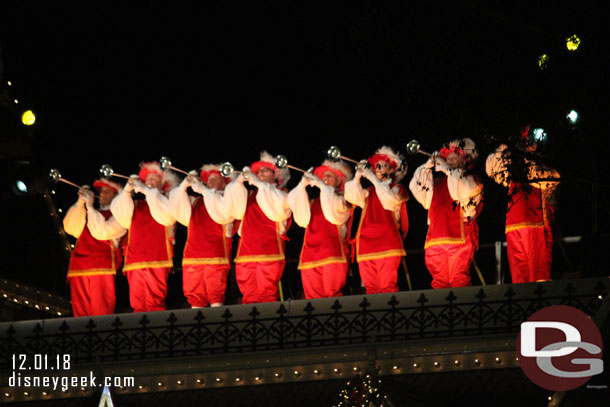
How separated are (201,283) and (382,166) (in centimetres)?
278

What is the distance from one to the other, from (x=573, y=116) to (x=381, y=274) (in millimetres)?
4837

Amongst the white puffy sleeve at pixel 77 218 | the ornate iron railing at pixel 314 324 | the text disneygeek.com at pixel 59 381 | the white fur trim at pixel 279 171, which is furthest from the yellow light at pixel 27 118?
the white puffy sleeve at pixel 77 218

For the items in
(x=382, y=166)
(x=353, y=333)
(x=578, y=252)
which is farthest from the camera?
(x=578, y=252)

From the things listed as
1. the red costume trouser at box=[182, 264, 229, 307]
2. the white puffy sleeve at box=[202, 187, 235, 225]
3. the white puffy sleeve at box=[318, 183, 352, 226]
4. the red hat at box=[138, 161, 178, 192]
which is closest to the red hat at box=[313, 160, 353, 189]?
the white puffy sleeve at box=[318, 183, 352, 226]

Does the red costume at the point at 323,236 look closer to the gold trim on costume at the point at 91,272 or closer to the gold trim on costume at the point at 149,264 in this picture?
the gold trim on costume at the point at 149,264

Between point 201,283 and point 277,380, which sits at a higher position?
point 201,283

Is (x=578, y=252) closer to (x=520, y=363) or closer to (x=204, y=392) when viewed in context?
(x=520, y=363)

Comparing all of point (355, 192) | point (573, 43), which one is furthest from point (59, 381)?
point (573, 43)

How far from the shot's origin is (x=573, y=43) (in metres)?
13.0

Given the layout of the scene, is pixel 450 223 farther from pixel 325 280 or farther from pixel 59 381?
pixel 59 381

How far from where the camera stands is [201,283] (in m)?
17.7

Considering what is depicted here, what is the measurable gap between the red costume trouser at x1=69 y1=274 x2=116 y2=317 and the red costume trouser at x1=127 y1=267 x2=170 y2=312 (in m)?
0.40

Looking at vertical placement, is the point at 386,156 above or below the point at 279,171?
below

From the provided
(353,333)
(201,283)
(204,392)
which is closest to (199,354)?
(204,392)
